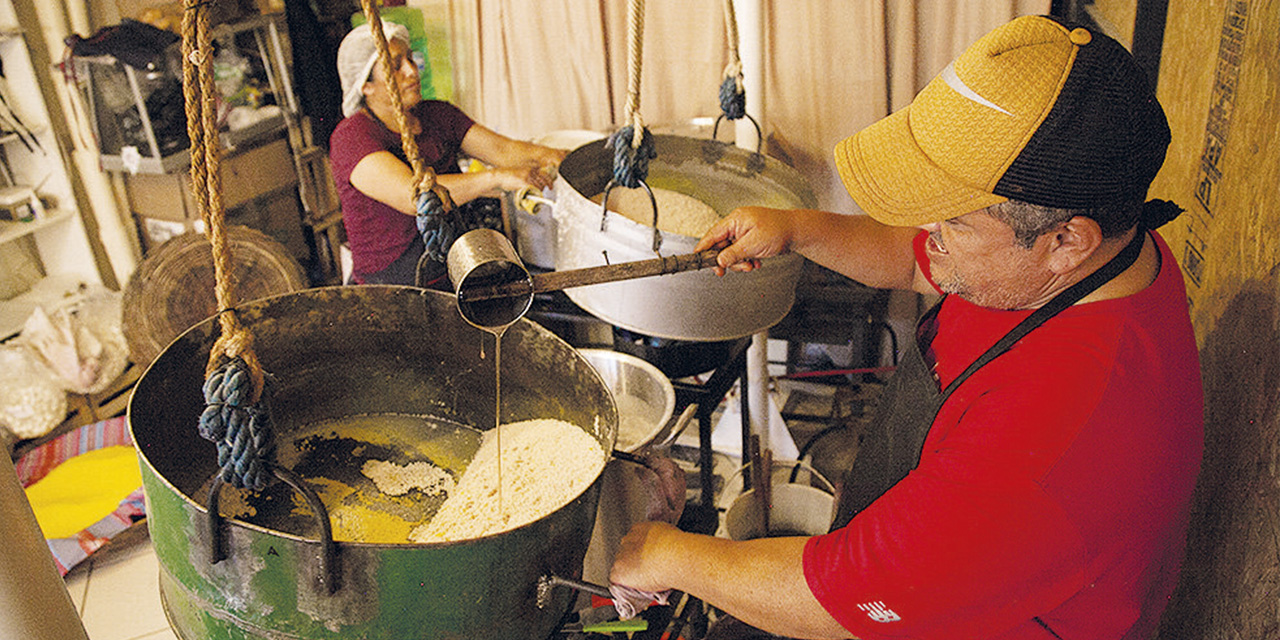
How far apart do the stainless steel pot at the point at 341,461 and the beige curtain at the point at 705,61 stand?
164 cm

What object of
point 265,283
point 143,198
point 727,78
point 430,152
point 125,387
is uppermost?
point 727,78

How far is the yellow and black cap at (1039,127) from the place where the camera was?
0.91m

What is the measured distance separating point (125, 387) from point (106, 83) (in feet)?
3.89

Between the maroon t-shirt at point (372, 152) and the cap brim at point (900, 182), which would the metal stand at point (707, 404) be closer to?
the cap brim at point (900, 182)

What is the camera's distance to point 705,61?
10.8 feet

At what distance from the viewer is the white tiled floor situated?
2.46m

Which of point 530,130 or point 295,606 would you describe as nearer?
point 295,606

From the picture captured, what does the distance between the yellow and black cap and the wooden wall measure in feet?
1.45

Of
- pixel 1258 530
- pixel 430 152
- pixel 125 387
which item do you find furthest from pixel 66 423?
pixel 1258 530

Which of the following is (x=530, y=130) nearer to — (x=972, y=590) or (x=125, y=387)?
(x=125, y=387)

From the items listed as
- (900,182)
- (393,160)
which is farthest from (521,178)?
(900,182)

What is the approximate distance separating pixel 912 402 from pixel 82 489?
2.76 meters

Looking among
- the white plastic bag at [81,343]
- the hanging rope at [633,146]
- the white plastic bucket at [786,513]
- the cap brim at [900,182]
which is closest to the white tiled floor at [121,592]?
the white plastic bag at [81,343]

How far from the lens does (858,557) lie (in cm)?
100
